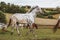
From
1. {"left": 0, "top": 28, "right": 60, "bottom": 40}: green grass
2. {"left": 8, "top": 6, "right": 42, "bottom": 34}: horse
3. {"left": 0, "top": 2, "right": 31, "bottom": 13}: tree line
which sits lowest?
{"left": 0, "top": 28, "right": 60, "bottom": 40}: green grass

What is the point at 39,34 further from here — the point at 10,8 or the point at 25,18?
the point at 10,8

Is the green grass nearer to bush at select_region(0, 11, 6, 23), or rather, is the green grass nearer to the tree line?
bush at select_region(0, 11, 6, 23)

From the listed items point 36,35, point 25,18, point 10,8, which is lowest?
point 36,35

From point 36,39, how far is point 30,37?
0.39ft

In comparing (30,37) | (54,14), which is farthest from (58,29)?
(30,37)

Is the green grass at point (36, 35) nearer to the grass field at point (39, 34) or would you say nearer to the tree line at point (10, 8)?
the grass field at point (39, 34)

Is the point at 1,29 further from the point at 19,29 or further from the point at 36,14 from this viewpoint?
the point at 36,14

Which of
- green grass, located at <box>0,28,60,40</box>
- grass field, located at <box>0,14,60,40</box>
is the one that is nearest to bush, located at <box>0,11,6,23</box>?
grass field, located at <box>0,14,60,40</box>

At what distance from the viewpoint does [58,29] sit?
4121mm

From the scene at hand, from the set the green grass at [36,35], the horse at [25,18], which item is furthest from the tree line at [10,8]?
the green grass at [36,35]

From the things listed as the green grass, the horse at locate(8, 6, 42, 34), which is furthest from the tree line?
the green grass

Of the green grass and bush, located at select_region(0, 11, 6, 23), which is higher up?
bush, located at select_region(0, 11, 6, 23)

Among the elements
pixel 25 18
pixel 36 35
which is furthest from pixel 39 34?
pixel 25 18

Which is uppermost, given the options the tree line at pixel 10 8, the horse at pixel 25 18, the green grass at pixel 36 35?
the tree line at pixel 10 8
